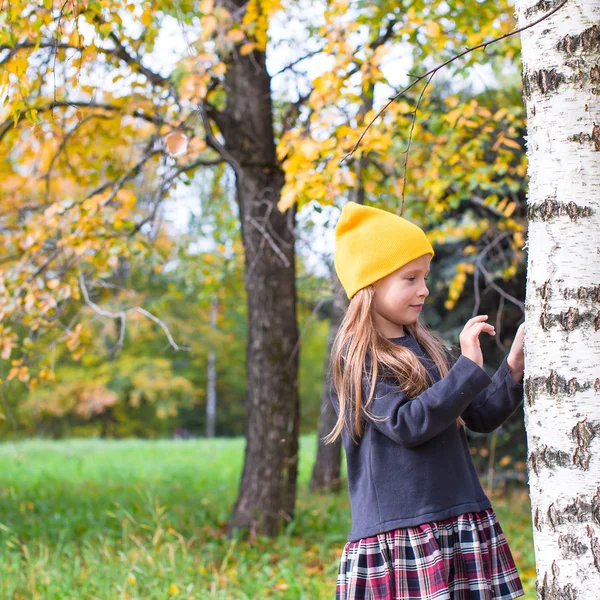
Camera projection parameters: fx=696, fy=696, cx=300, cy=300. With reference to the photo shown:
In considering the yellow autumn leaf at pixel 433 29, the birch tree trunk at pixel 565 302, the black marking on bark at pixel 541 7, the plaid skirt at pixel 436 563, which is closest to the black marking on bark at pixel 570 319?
the birch tree trunk at pixel 565 302

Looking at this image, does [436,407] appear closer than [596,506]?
No

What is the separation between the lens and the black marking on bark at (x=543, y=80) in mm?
1693

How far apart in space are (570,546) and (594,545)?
0.05 metres

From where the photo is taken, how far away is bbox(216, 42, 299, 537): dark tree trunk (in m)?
4.62

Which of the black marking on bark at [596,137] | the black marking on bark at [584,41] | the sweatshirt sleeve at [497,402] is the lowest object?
the sweatshirt sleeve at [497,402]

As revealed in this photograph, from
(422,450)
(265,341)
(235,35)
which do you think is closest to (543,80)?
(422,450)

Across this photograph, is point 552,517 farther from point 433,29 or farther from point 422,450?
point 433,29

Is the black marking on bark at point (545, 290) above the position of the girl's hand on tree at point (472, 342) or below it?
above

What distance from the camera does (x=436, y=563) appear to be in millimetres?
1797

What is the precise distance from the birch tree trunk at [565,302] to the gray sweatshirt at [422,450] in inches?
7.7

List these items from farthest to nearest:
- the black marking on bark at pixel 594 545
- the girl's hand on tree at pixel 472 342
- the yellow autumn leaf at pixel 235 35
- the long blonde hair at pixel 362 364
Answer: the yellow autumn leaf at pixel 235 35
the long blonde hair at pixel 362 364
the girl's hand on tree at pixel 472 342
the black marking on bark at pixel 594 545

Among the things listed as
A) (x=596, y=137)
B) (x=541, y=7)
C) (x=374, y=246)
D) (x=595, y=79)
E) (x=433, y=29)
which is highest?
(x=433, y=29)

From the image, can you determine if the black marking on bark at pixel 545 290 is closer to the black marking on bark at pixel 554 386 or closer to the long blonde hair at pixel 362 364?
the black marking on bark at pixel 554 386

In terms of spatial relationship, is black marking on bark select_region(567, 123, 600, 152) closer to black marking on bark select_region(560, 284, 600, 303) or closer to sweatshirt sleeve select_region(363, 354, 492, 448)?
black marking on bark select_region(560, 284, 600, 303)
